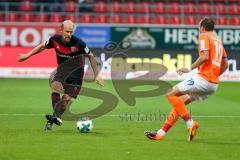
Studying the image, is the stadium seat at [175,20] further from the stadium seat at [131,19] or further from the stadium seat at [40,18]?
the stadium seat at [40,18]

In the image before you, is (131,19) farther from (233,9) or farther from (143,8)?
(233,9)

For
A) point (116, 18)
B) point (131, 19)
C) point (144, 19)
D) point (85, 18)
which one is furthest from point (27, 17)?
point (144, 19)

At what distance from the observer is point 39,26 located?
27625 millimetres

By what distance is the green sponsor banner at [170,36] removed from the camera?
27.6 metres

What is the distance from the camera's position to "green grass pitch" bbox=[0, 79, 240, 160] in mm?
10195

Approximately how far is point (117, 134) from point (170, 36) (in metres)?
15.5

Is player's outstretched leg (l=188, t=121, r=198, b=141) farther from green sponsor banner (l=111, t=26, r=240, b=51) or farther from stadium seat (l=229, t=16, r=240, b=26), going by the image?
stadium seat (l=229, t=16, r=240, b=26)

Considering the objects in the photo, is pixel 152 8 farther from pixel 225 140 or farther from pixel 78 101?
pixel 225 140

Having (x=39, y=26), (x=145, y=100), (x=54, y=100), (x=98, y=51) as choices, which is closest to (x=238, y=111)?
(x=145, y=100)

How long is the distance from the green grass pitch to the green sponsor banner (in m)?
7.63

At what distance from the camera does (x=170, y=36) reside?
2778 cm

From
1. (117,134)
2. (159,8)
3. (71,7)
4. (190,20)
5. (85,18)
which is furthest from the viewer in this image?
(159,8)

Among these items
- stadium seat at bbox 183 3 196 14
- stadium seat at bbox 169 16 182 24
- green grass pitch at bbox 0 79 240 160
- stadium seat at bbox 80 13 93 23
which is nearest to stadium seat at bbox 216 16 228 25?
stadium seat at bbox 183 3 196 14

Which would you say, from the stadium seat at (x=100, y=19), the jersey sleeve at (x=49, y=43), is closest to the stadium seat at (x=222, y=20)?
the stadium seat at (x=100, y=19)
